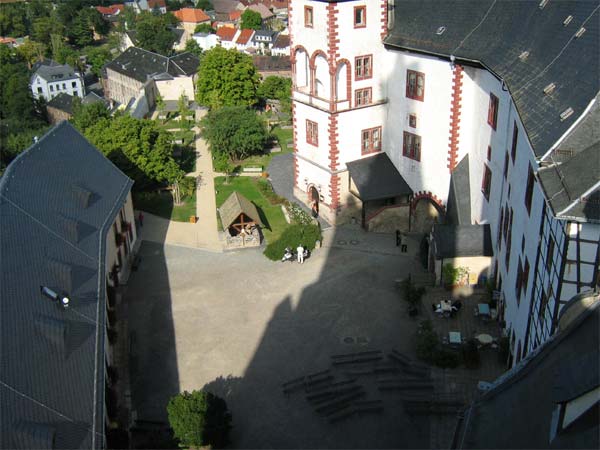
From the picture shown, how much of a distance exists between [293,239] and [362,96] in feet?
36.1

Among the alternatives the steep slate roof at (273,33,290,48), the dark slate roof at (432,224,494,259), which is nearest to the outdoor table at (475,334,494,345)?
the dark slate roof at (432,224,494,259)

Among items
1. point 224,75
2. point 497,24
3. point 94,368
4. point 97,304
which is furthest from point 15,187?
point 224,75

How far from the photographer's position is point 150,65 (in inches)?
4151

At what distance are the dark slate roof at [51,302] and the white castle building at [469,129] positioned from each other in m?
16.1

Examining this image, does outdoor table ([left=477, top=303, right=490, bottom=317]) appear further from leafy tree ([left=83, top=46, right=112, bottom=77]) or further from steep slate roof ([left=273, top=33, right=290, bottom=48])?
leafy tree ([left=83, top=46, right=112, bottom=77])

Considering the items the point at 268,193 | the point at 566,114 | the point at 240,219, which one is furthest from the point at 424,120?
the point at 566,114

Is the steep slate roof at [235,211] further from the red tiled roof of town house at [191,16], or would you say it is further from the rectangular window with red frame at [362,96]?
the red tiled roof of town house at [191,16]

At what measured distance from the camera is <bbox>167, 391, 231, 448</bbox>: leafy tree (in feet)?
88.7

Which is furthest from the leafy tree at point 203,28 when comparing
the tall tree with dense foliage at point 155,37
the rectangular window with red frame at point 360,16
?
the rectangular window with red frame at point 360,16

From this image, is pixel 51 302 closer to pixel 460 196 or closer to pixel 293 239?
pixel 293 239

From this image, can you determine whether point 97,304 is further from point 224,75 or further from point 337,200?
point 224,75

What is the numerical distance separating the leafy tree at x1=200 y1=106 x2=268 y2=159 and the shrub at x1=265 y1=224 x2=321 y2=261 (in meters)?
20.5

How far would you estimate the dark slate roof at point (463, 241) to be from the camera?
3856 centimetres

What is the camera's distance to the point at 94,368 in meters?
25.4
